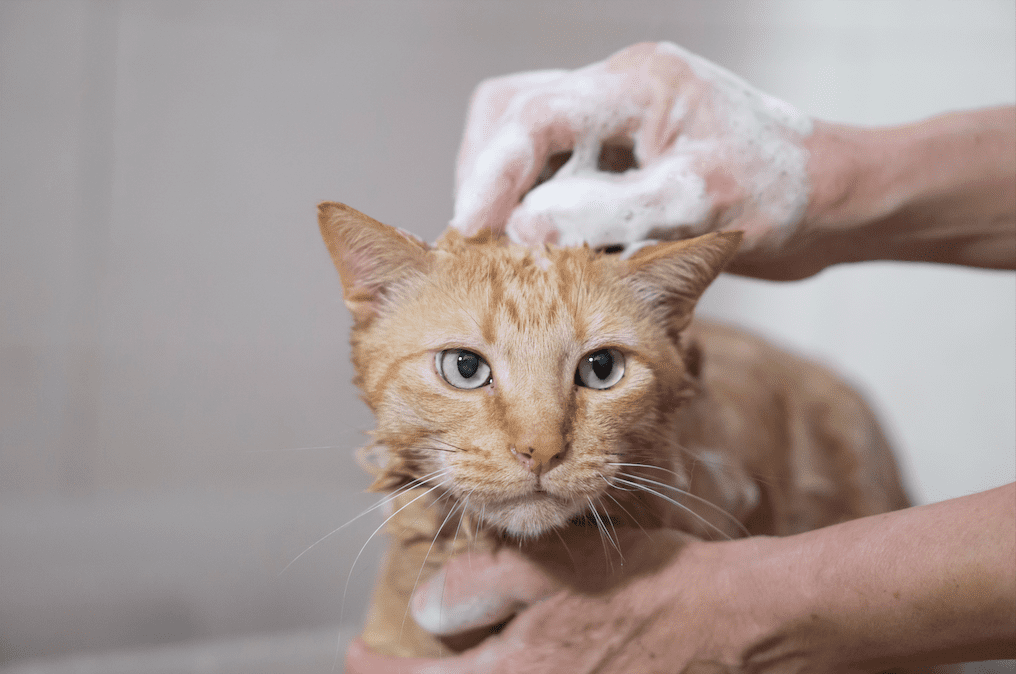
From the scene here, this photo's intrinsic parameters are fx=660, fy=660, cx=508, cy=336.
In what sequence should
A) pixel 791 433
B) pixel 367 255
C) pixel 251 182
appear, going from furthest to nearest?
pixel 251 182
pixel 791 433
pixel 367 255

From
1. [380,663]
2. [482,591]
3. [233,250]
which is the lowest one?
[380,663]

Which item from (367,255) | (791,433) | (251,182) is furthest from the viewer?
(251,182)

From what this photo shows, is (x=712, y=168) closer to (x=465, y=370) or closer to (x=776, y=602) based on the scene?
(x=465, y=370)

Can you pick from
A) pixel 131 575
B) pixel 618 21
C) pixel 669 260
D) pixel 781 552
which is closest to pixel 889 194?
pixel 669 260

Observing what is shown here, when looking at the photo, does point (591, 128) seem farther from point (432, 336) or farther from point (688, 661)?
point (688, 661)

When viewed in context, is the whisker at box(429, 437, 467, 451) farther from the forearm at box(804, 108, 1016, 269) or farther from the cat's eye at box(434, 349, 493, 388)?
the forearm at box(804, 108, 1016, 269)

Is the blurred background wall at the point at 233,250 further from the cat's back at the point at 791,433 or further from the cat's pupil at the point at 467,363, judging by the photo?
the cat's pupil at the point at 467,363

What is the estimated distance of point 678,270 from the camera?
75 cm

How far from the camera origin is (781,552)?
0.74 metres

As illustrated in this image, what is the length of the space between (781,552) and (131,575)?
1.51 meters

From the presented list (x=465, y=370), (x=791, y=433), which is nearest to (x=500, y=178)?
(x=465, y=370)

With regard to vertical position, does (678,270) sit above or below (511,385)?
above

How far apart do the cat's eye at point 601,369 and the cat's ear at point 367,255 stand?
8.3 inches

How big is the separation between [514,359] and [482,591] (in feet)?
0.98
